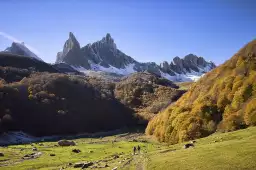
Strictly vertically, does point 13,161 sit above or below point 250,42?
below

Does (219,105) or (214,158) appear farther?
(219,105)

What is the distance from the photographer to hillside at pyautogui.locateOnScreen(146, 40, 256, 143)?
85538 millimetres

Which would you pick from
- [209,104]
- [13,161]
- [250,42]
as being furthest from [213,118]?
[13,161]

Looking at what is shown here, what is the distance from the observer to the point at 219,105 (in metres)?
97.6

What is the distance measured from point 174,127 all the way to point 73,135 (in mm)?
101022

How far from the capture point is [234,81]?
102 meters

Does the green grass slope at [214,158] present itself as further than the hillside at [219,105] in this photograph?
No

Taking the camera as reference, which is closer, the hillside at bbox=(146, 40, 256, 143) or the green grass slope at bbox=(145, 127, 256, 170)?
the green grass slope at bbox=(145, 127, 256, 170)

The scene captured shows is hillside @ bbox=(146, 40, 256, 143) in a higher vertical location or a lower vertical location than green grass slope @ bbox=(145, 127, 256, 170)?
higher

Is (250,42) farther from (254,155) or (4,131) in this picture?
(4,131)

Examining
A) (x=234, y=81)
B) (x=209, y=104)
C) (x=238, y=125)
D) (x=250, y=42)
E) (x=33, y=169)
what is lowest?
(x=33, y=169)

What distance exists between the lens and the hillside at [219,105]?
8554 cm

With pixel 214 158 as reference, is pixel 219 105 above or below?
above

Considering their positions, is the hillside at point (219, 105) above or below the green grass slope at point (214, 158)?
above
